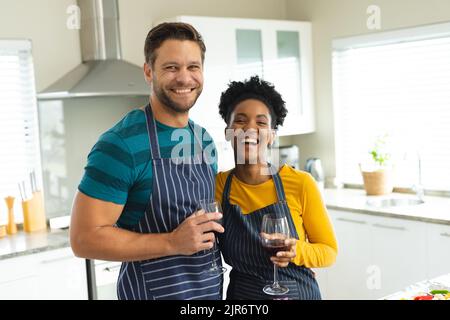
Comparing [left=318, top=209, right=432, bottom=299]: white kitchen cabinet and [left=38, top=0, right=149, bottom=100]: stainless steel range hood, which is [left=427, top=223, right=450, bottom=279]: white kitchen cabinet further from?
[left=38, top=0, right=149, bottom=100]: stainless steel range hood

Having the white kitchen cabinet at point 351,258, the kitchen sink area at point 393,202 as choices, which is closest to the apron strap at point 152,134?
the white kitchen cabinet at point 351,258

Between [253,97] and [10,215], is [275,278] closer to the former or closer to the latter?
[253,97]

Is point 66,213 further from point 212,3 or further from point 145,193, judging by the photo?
point 145,193

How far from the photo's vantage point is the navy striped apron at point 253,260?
1.78 metres

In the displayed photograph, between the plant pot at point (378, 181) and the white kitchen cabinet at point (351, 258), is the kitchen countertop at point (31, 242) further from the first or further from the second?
the plant pot at point (378, 181)

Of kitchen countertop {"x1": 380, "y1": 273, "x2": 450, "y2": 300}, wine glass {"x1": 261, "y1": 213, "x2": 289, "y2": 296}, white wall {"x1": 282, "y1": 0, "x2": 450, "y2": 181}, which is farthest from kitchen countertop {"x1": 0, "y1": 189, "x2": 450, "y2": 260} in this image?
wine glass {"x1": 261, "y1": 213, "x2": 289, "y2": 296}

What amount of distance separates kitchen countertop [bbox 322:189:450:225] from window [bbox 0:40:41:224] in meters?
2.00

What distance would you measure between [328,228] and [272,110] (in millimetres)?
443

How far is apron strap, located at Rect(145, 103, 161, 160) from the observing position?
159 cm

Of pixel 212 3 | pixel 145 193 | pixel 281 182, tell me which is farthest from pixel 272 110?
pixel 212 3

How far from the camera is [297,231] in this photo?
185 cm

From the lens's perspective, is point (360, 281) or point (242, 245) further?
point (360, 281)

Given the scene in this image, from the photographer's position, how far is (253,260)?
179cm

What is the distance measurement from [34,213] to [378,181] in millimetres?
2342
